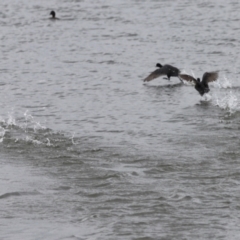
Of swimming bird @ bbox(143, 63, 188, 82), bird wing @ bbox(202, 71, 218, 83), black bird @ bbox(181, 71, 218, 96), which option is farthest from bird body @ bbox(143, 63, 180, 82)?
bird wing @ bbox(202, 71, 218, 83)

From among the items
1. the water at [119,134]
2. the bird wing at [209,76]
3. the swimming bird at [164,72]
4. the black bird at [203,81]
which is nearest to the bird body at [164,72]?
the swimming bird at [164,72]

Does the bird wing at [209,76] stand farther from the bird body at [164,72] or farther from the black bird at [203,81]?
the bird body at [164,72]

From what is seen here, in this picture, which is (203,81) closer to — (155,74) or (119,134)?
(155,74)

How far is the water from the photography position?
7.51 meters

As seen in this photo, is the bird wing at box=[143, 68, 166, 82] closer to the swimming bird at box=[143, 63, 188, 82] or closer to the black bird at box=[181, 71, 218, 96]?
the swimming bird at box=[143, 63, 188, 82]

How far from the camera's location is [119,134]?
11.0 metres

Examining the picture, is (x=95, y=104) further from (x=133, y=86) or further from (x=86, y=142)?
(x=86, y=142)

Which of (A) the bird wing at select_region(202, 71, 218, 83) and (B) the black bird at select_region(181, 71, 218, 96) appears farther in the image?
(A) the bird wing at select_region(202, 71, 218, 83)

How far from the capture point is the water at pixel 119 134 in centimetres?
751

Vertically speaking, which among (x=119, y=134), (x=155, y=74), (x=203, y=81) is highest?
(x=203, y=81)

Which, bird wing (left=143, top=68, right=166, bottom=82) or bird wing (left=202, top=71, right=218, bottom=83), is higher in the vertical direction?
bird wing (left=202, top=71, right=218, bottom=83)

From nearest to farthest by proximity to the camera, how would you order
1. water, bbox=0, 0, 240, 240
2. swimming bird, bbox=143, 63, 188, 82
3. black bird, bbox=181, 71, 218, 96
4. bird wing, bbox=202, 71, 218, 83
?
1. water, bbox=0, 0, 240, 240
2. black bird, bbox=181, 71, 218, 96
3. bird wing, bbox=202, 71, 218, 83
4. swimming bird, bbox=143, 63, 188, 82

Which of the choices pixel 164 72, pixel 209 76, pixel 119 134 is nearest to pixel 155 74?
Answer: pixel 164 72

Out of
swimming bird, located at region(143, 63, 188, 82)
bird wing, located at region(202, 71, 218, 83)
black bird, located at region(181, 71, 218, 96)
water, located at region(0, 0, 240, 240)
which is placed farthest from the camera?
swimming bird, located at region(143, 63, 188, 82)
